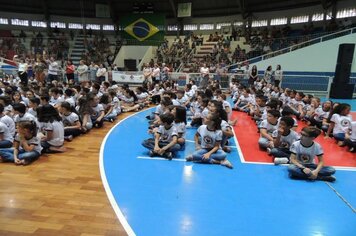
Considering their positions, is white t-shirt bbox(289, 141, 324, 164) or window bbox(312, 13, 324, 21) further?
window bbox(312, 13, 324, 21)

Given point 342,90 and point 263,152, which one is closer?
point 263,152

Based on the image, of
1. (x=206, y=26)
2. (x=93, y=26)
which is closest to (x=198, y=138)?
(x=206, y=26)

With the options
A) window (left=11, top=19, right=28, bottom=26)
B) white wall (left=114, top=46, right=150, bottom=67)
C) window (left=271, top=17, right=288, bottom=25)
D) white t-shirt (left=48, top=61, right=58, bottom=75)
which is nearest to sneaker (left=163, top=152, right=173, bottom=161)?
white t-shirt (left=48, top=61, right=58, bottom=75)

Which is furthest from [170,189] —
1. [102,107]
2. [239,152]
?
[102,107]

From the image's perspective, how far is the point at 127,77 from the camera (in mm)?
16062

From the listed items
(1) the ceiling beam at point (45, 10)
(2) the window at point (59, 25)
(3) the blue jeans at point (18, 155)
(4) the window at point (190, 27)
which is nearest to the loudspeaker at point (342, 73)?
(3) the blue jeans at point (18, 155)

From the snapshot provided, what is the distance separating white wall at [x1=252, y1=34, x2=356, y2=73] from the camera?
1726 centimetres

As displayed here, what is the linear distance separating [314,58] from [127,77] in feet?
36.6

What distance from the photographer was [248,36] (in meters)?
24.1

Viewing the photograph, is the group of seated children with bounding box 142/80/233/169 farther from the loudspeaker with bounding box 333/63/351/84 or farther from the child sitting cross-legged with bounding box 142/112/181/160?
the loudspeaker with bounding box 333/63/351/84

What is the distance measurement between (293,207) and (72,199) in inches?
119

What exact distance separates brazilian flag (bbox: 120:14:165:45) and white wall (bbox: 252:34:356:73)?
11352mm

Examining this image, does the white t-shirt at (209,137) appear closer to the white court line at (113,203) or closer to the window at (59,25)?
the white court line at (113,203)

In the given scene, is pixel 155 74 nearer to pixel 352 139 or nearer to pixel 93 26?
pixel 352 139
